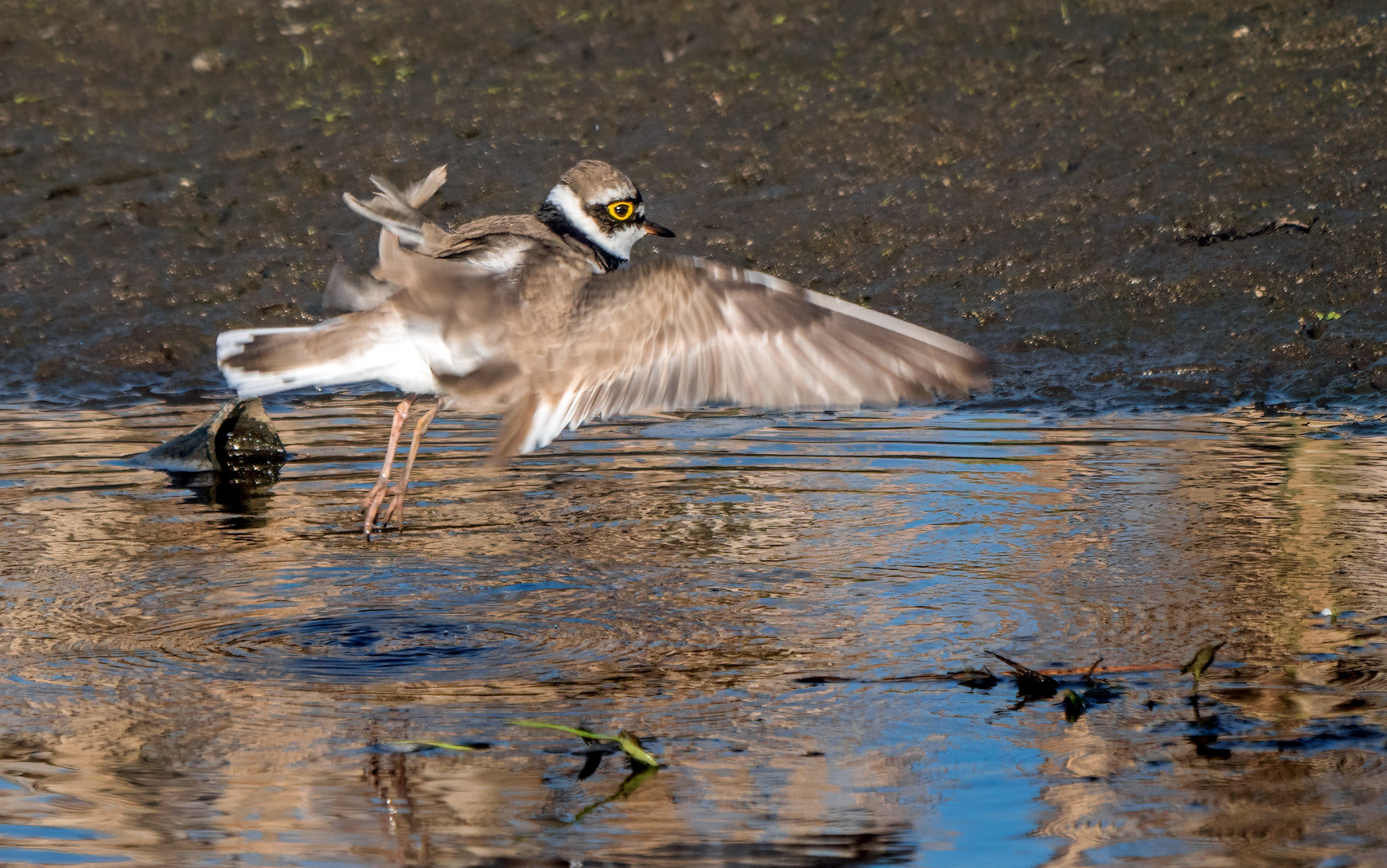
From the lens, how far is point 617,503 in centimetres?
641

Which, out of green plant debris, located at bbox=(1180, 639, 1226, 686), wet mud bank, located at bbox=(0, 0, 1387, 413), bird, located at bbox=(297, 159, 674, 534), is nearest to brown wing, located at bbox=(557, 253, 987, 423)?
bird, located at bbox=(297, 159, 674, 534)

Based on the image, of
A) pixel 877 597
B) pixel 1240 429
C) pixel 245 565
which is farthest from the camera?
pixel 1240 429

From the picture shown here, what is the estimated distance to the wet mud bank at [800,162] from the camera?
9.01 metres

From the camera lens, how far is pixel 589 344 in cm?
532

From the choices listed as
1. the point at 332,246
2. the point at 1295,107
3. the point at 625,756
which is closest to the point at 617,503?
the point at 625,756

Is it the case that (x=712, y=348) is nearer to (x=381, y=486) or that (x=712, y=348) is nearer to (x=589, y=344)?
(x=589, y=344)

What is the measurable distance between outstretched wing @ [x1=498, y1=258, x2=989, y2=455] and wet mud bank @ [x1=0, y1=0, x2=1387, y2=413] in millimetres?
3193

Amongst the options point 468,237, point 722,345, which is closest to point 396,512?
point 468,237

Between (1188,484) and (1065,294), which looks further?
(1065,294)

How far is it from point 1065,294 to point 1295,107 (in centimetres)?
207

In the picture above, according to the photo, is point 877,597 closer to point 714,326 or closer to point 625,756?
point 714,326

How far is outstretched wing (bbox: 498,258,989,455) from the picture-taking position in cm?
521

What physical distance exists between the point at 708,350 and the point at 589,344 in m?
0.36

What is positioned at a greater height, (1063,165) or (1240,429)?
(1063,165)
